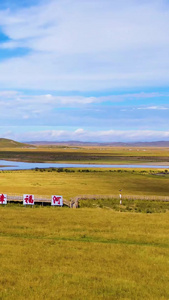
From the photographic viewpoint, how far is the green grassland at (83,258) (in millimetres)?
16188

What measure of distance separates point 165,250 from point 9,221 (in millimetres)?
16218

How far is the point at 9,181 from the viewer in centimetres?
8062

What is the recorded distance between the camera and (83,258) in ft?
70.3

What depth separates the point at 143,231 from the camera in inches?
1194

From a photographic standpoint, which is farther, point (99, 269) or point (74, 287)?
point (99, 269)

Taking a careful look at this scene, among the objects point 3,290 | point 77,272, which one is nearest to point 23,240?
point 77,272

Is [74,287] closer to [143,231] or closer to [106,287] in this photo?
[106,287]

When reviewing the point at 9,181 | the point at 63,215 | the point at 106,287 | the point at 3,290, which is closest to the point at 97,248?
the point at 106,287

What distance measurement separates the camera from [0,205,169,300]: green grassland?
53.1 feet

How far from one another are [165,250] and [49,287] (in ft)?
35.3

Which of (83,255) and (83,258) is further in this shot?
(83,255)

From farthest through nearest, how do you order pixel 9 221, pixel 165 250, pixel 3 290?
pixel 9 221
pixel 165 250
pixel 3 290

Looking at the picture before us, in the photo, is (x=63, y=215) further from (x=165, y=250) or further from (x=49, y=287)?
(x=49, y=287)

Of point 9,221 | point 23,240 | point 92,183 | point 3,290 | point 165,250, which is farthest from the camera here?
point 92,183
